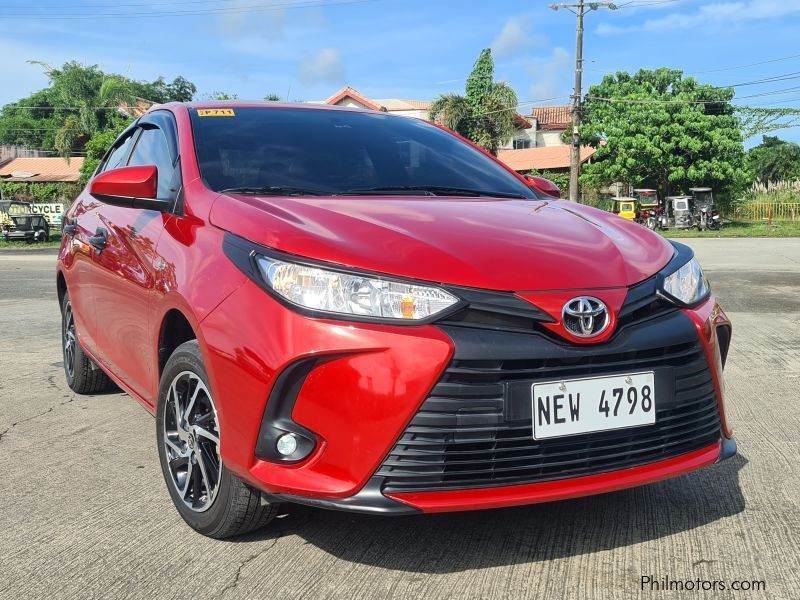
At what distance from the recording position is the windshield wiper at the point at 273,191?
2.94 m

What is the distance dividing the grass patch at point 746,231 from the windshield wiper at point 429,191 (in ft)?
90.4

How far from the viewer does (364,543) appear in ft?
8.64

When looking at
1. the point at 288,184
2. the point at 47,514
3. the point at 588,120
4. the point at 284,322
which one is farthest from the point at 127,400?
the point at 588,120

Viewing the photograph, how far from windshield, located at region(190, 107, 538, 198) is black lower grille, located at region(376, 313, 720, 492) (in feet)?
3.89

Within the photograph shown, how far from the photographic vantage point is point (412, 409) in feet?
7.09

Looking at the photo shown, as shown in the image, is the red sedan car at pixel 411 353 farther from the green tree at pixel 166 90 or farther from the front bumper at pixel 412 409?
the green tree at pixel 166 90

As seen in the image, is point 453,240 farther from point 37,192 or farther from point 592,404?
point 37,192

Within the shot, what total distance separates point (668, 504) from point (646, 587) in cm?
70

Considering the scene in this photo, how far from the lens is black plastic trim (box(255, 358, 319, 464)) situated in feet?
7.29

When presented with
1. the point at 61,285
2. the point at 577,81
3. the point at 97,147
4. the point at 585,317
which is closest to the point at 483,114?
the point at 577,81

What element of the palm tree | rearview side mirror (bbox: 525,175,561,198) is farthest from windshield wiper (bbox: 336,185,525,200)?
the palm tree

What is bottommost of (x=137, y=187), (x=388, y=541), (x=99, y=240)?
(x=388, y=541)

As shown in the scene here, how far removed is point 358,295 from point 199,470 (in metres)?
0.96

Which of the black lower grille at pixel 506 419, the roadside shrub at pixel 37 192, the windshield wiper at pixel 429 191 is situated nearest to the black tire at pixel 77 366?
the windshield wiper at pixel 429 191
